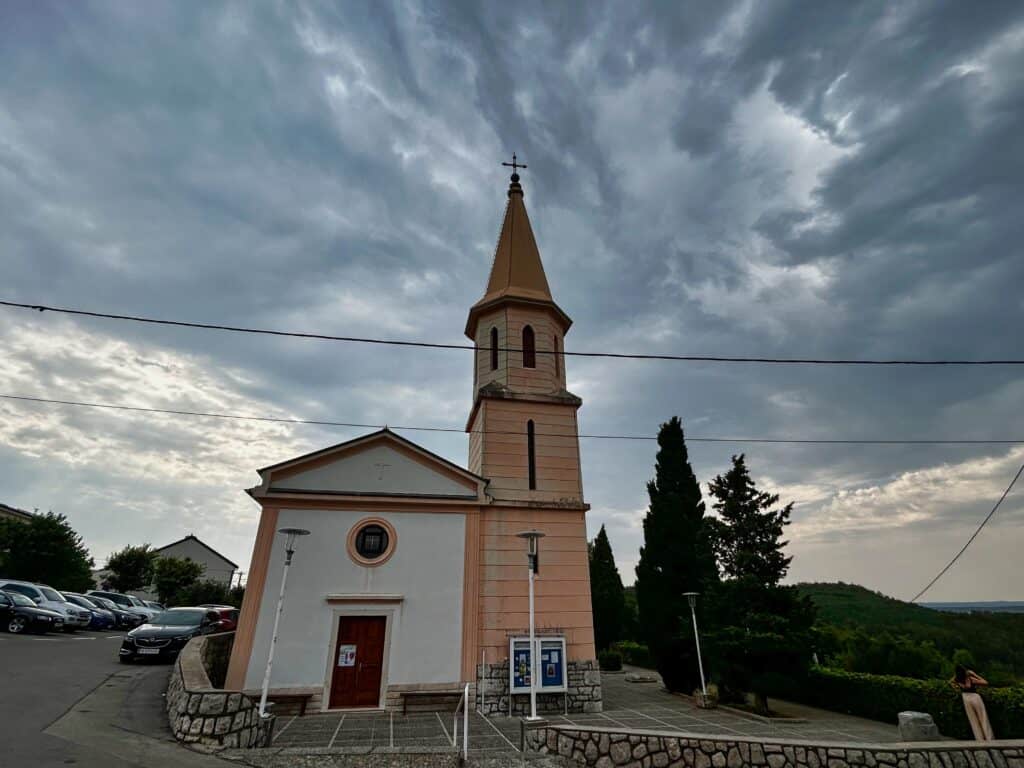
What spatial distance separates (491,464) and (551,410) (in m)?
2.49

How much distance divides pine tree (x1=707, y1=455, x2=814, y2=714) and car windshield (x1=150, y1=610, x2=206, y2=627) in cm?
1530

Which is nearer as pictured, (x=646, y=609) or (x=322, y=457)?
(x=322, y=457)

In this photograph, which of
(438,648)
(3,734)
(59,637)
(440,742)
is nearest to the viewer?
(3,734)

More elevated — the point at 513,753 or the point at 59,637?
the point at 59,637

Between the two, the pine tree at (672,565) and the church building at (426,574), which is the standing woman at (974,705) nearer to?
the pine tree at (672,565)

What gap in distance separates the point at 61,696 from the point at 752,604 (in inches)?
576

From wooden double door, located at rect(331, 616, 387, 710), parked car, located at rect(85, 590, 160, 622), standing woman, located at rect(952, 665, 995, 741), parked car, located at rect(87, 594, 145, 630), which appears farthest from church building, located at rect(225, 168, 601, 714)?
parked car, located at rect(85, 590, 160, 622)

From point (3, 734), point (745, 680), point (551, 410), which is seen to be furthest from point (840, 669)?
point (3, 734)

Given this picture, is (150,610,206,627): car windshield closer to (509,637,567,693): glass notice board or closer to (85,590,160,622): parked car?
(509,637,567,693): glass notice board

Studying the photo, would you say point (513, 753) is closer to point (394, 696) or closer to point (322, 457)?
point (394, 696)

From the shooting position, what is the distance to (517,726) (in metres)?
10.3

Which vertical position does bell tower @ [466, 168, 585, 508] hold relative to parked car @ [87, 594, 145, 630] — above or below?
above

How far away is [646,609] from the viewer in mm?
16469

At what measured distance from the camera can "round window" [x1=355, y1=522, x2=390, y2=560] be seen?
491 inches
